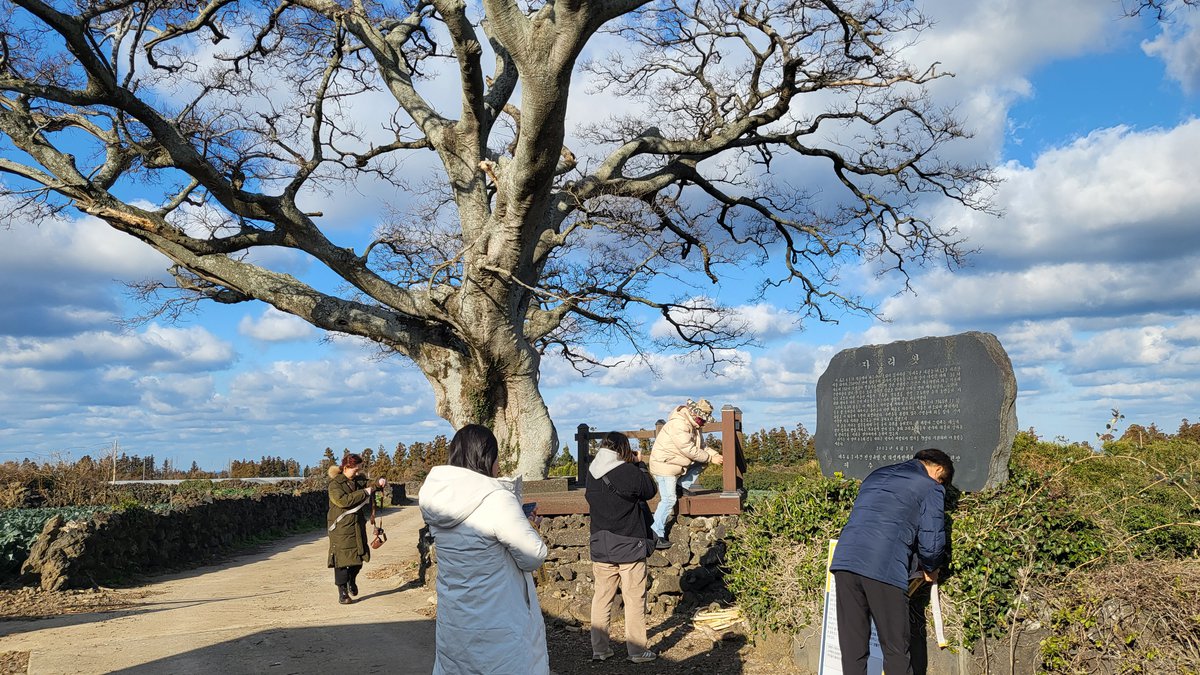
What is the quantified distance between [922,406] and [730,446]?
3.74m

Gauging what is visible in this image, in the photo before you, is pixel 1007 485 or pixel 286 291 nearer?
pixel 1007 485

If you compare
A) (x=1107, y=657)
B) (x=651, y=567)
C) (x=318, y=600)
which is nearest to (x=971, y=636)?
(x=1107, y=657)

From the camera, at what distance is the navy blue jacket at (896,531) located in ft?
18.5

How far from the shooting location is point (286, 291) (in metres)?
14.2

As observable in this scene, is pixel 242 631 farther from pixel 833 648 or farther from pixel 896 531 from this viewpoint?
pixel 896 531

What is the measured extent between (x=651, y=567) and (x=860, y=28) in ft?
31.5

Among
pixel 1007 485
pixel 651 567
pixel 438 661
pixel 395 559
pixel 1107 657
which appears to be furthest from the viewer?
pixel 395 559

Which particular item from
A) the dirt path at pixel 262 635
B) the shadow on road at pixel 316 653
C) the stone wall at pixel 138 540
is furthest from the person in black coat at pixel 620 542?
the stone wall at pixel 138 540

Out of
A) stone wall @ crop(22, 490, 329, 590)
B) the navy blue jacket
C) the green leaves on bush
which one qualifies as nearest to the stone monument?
the green leaves on bush

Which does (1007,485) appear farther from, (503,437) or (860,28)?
(860,28)

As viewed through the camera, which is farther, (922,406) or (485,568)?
(922,406)

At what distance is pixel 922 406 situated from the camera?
747 centimetres

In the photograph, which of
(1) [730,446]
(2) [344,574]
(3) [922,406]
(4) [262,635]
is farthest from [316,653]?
(3) [922,406]

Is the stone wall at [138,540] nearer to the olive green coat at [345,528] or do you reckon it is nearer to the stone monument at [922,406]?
the olive green coat at [345,528]
